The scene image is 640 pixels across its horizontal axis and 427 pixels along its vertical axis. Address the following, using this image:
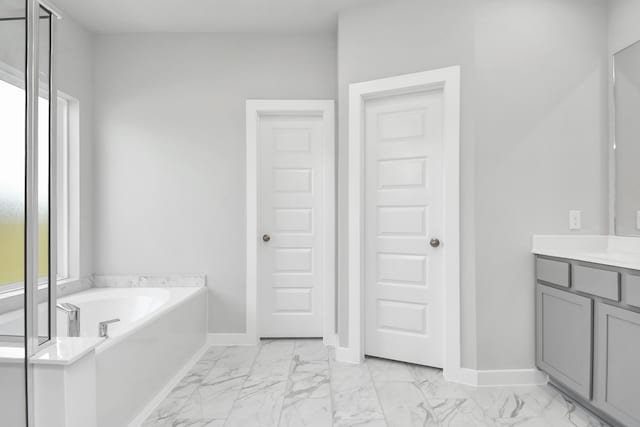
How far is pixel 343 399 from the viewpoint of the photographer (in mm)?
2396

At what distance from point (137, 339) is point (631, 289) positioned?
2466mm

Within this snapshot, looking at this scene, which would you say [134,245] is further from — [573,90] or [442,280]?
[573,90]

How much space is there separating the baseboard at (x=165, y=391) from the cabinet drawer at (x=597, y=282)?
245 cm

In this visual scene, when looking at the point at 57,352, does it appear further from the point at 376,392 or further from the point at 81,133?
the point at 81,133

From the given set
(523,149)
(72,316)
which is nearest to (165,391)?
(72,316)

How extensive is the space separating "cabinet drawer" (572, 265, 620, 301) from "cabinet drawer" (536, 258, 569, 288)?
0.06 m

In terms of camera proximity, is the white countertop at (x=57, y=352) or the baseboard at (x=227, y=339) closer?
the white countertop at (x=57, y=352)

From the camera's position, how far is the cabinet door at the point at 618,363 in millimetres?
1850

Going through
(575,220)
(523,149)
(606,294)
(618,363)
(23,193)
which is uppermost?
(523,149)

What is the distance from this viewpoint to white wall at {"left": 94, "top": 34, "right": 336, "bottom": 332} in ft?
11.5

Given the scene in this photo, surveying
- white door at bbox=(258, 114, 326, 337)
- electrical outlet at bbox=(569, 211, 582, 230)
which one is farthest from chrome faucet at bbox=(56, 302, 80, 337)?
electrical outlet at bbox=(569, 211, 582, 230)

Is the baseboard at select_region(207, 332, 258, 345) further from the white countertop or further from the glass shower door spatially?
the glass shower door

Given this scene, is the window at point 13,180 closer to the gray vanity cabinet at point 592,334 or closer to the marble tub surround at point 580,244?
the gray vanity cabinet at point 592,334

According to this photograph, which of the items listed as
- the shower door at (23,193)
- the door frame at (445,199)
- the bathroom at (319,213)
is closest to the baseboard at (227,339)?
the bathroom at (319,213)
